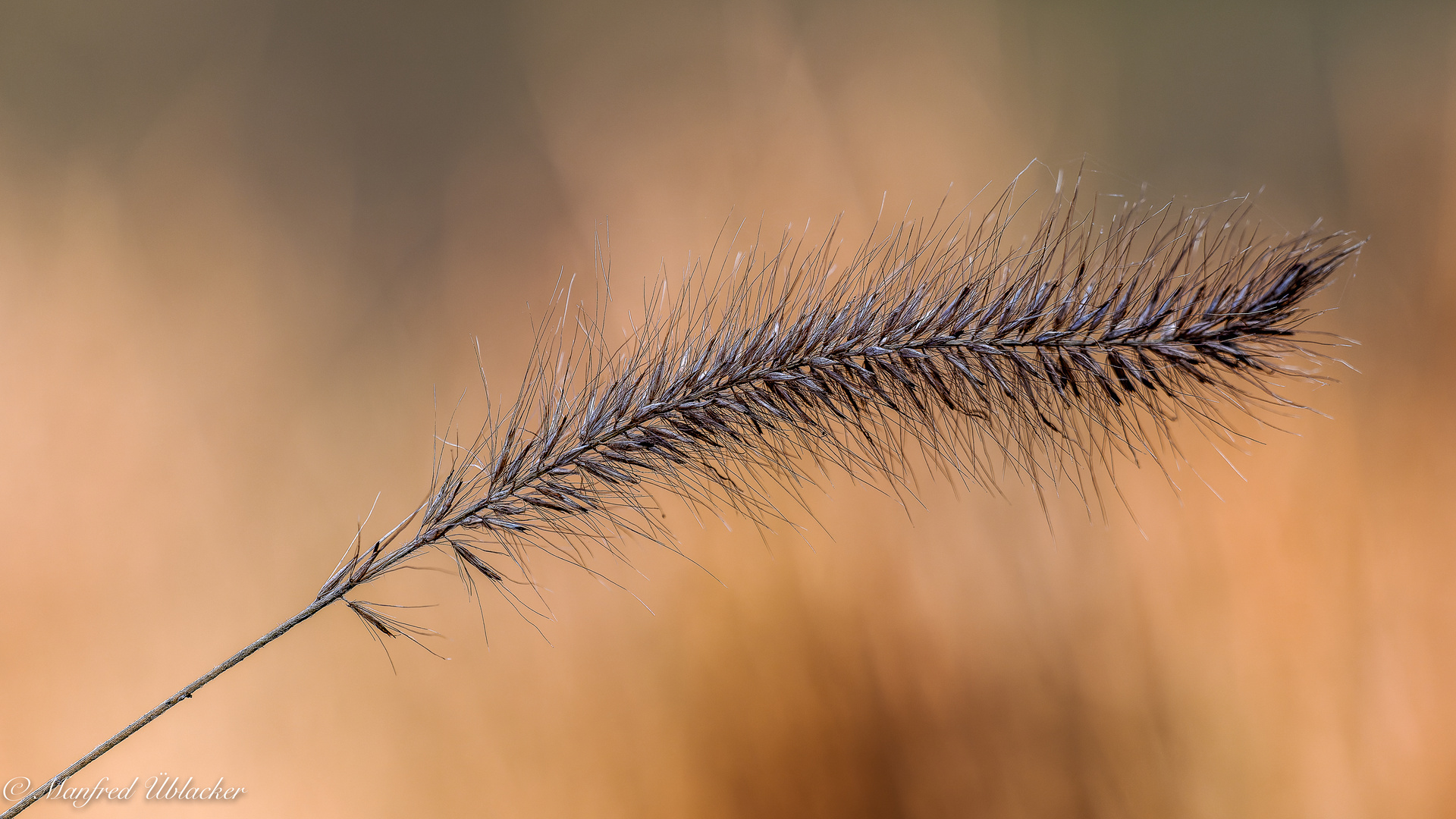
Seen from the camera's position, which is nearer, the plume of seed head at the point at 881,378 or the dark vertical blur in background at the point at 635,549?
the plume of seed head at the point at 881,378

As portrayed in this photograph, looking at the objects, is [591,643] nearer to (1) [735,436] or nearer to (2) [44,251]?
(1) [735,436]

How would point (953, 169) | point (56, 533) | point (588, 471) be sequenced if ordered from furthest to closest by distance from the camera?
point (953, 169)
point (56, 533)
point (588, 471)

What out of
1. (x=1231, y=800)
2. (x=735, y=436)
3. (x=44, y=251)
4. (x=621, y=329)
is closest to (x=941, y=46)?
(x=621, y=329)

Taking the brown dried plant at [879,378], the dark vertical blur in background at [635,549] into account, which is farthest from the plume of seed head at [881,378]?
the dark vertical blur in background at [635,549]

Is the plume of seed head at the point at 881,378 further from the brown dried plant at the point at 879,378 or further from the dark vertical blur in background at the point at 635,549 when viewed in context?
the dark vertical blur in background at the point at 635,549

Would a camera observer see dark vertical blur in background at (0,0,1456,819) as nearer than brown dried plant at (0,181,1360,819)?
No

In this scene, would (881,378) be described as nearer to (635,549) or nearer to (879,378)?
(879,378)

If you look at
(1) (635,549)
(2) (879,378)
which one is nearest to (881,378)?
(2) (879,378)

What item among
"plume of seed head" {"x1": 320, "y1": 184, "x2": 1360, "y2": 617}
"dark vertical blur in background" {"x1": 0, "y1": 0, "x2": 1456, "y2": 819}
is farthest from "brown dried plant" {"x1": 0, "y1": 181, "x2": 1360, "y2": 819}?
"dark vertical blur in background" {"x1": 0, "y1": 0, "x2": 1456, "y2": 819}

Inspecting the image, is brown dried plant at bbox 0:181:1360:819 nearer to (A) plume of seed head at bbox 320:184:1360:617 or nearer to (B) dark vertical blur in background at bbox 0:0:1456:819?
(A) plume of seed head at bbox 320:184:1360:617
